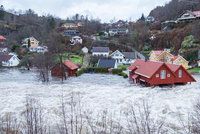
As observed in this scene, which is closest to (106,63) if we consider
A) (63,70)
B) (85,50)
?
(63,70)

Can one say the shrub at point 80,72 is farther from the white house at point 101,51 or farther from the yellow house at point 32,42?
the yellow house at point 32,42

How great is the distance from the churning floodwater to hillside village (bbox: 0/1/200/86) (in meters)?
5.33

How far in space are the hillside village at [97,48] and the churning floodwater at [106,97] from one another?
210 inches

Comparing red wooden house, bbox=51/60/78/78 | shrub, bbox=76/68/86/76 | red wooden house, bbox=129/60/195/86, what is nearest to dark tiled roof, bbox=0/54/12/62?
shrub, bbox=76/68/86/76

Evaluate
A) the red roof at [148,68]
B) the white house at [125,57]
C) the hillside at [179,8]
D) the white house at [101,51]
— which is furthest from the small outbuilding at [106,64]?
the hillside at [179,8]

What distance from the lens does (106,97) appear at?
20.5 meters

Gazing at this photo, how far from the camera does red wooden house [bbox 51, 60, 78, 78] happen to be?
106 ft

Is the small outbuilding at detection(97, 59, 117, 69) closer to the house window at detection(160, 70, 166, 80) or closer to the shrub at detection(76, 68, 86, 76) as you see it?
the shrub at detection(76, 68, 86, 76)

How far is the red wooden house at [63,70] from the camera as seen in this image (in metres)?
32.4

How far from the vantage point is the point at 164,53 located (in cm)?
4184

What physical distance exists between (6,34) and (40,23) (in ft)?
36.7

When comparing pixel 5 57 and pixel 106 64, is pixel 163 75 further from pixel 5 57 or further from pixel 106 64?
pixel 5 57

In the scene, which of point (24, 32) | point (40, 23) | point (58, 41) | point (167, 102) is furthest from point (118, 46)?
point (167, 102)

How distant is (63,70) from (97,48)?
19914 mm
